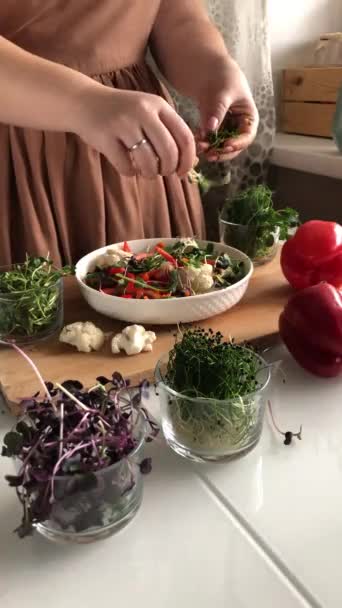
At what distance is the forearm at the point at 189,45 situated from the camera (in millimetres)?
1018

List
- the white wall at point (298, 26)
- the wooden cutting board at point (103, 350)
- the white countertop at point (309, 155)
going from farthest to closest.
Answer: the white wall at point (298, 26) < the white countertop at point (309, 155) < the wooden cutting board at point (103, 350)

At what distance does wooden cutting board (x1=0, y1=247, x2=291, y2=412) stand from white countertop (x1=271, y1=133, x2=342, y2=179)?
25.6 inches

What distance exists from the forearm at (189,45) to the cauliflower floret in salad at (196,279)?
0.41 m

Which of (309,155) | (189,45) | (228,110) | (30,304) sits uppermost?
(189,45)

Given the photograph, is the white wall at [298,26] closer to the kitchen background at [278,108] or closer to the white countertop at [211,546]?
the kitchen background at [278,108]

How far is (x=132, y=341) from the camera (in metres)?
0.70

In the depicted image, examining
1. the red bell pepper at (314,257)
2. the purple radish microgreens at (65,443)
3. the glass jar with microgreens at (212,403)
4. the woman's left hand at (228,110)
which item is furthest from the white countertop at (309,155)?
the purple radish microgreens at (65,443)

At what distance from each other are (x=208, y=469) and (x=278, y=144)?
1305mm

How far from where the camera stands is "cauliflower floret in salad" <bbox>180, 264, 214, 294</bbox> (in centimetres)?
79

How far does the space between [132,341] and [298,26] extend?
56.7 inches

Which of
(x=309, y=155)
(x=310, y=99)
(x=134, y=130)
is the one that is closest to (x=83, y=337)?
(x=134, y=130)

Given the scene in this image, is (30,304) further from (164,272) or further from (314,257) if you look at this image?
(314,257)

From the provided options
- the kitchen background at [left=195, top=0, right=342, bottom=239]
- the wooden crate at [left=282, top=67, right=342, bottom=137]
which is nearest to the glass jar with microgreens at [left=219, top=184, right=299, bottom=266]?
the kitchen background at [left=195, top=0, right=342, bottom=239]

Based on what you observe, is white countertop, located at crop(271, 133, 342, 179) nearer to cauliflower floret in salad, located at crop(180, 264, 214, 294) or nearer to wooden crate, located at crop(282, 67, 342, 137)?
wooden crate, located at crop(282, 67, 342, 137)
